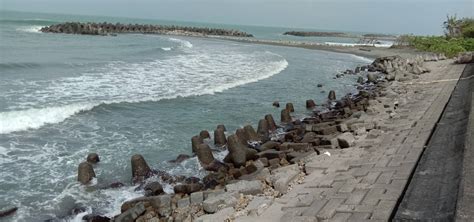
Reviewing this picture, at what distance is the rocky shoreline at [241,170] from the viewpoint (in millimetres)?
7232

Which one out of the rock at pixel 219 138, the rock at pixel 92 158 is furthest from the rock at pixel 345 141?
the rock at pixel 92 158

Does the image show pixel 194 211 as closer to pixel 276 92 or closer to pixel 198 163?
pixel 198 163

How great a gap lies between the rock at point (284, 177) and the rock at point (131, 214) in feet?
7.87

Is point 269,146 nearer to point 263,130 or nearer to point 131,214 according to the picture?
point 263,130

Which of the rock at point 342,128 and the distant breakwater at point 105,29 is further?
the distant breakwater at point 105,29

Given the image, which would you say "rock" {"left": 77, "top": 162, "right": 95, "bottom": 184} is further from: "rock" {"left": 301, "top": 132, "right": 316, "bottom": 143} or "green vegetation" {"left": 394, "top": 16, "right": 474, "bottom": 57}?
"green vegetation" {"left": 394, "top": 16, "right": 474, "bottom": 57}

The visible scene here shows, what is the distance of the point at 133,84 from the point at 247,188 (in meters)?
15.0

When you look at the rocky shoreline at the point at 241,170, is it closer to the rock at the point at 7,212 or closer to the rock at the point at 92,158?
the rock at the point at 92,158

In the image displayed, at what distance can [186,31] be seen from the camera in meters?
82.2

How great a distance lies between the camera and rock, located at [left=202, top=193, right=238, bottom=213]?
276 inches

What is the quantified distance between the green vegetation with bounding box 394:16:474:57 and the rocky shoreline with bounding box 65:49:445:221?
22729mm

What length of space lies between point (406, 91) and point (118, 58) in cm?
2041

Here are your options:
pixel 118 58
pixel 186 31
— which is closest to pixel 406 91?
pixel 118 58

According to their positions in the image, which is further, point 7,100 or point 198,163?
point 7,100
